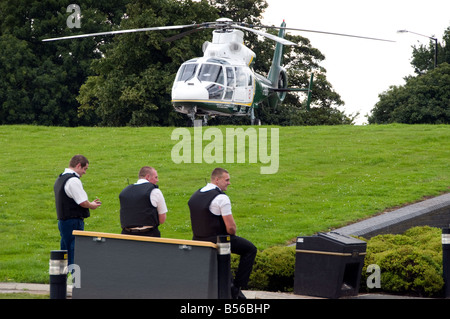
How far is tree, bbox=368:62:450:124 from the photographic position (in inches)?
2217

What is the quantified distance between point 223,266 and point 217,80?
24.0 metres

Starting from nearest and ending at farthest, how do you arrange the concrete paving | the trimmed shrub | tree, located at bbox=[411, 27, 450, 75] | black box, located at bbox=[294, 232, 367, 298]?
black box, located at bbox=[294, 232, 367, 298] < the concrete paving < the trimmed shrub < tree, located at bbox=[411, 27, 450, 75]

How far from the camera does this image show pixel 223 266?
27.7 feet

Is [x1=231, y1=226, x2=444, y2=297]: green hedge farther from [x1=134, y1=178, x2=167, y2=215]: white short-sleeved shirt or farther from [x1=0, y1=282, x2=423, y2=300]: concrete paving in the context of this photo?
[x1=134, y1=178, x2=167, y2=215]: white short-sleeved shirt

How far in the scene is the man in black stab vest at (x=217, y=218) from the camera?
9164mm

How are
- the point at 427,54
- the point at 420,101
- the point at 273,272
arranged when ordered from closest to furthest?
the point at 273,272 < the point at 420,101 < the point at 427,54

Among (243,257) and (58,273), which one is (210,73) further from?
(58,273)

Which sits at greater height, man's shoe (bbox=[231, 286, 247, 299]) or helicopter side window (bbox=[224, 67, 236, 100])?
helicopter side window (bbox=[224, 67, 236, 100])

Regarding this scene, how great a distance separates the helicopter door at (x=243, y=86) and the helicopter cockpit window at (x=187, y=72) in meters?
2.00

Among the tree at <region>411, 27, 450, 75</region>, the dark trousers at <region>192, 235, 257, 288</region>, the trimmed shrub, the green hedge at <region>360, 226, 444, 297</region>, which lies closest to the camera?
the dark trousers at <region>192, 235, 257, 288</region>

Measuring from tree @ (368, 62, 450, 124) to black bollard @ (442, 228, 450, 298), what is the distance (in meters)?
47.1

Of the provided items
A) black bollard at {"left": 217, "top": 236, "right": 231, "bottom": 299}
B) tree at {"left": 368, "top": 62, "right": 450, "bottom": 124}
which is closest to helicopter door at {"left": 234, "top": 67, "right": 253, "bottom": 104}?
black bollard at {"left": 217, "top": 236, "right": 231, "bottom": 299}

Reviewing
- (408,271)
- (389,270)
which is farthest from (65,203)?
(408,271)
